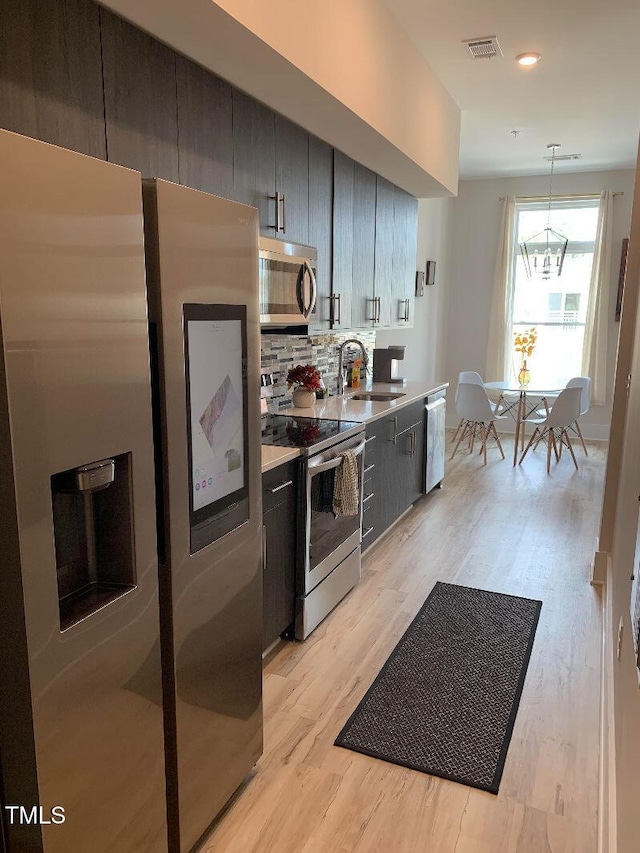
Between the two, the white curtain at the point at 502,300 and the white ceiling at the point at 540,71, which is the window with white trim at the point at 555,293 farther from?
the white ceiling at the point at 540,71

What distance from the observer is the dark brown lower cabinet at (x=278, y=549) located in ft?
8.21

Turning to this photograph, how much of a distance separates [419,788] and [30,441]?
1698 millimetres

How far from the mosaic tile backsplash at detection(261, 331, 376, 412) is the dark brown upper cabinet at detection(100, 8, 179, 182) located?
1543mm

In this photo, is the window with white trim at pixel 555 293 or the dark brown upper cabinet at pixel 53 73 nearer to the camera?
the dark brown upper cabinet at pixel 53 73

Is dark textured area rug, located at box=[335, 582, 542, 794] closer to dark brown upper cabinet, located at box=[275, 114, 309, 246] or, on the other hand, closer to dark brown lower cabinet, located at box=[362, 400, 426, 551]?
dark brown lower cabinet, located at box=[362, 400, 426, 551]

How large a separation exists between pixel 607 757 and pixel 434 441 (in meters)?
3.00

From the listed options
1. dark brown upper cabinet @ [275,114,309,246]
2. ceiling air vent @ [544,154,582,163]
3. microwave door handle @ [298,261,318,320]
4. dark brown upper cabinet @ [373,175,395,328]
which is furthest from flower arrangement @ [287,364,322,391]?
ceiling air vent @ [544,154,582,163]

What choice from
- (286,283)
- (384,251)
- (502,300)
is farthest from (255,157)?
(502,300)

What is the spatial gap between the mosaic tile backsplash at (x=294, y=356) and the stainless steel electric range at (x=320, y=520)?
0.40 meters

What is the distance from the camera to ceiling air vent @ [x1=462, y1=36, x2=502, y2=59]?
3.43 metres

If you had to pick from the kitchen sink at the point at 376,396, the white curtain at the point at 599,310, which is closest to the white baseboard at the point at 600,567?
the kitchen sink at the point at 376,396

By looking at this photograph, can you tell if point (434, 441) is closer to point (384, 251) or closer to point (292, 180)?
point (384, 251)

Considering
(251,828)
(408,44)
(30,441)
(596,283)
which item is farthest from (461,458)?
(30,441)

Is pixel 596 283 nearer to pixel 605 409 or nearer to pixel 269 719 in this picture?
pixel 605 409
